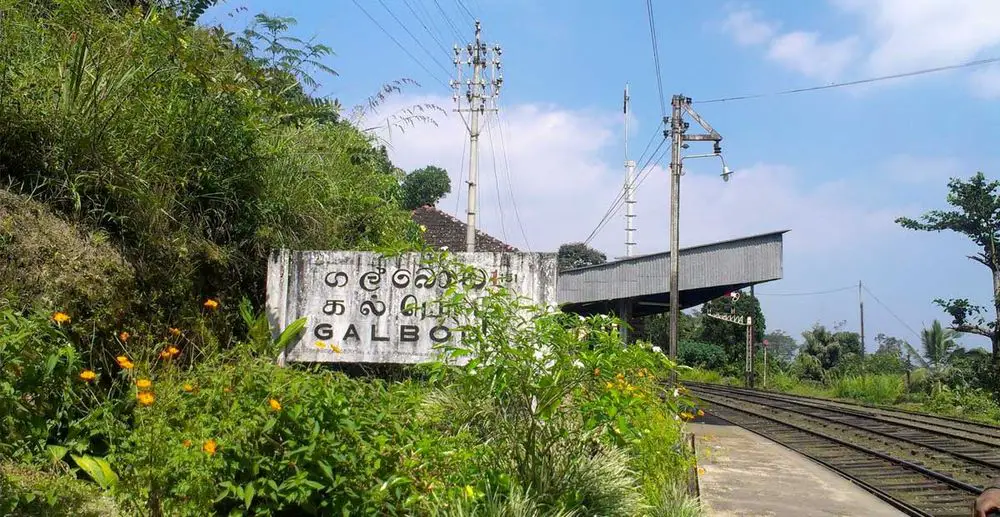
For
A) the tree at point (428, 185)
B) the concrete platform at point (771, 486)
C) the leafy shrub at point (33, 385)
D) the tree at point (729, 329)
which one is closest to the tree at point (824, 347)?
the tree at point (729, 329)

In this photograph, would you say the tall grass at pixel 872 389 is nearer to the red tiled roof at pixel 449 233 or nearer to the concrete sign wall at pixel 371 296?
the red tiled roof at pixel 449 233

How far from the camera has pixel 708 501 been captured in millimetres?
8836

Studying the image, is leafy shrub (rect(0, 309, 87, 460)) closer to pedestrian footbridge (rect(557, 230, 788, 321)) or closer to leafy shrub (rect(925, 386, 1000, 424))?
pedestrian footbridge (rect(557, 230, 788, 321))

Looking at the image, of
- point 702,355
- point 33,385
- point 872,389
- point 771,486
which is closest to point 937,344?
point 872,389

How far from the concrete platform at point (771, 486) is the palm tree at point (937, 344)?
82.1 ft

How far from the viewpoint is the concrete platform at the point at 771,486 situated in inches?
348

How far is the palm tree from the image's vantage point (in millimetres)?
35906

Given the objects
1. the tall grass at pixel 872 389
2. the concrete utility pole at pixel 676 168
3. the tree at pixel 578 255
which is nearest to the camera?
the concrete utility pole at pixel 676 168

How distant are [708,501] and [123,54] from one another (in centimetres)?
697

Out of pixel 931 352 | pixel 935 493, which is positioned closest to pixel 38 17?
pixel 935 493

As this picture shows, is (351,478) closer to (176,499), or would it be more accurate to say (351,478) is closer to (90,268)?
(176,499)

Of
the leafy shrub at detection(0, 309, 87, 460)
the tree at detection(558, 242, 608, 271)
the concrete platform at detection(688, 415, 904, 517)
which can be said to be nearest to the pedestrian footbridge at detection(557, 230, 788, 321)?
the concrete platform at detection(688, 415, 904, 517)

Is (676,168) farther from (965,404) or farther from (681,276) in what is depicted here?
(965,404)

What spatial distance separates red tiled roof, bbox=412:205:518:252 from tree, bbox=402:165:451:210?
22329 millimetres
